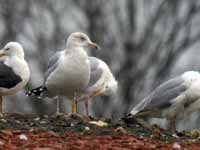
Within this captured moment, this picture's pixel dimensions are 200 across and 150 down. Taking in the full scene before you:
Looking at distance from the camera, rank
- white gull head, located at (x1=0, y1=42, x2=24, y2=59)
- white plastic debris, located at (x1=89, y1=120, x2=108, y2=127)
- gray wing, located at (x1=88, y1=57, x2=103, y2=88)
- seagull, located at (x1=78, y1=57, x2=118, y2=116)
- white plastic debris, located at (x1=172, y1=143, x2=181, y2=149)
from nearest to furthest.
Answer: white plastic debris, located at (x1=172, y1=143, x2=181, y2=149) < white plastic debris, located at (x1=89, y1=120, x2=108, y2=127) < white gull head, located at (x1=0, y1=42, x2=24, y2=59) < seagull, located at (x1=78, y1=57, x2=118, y2=116) < gray wing, located at (x1=88, y1=57, x2=103, y2=88)

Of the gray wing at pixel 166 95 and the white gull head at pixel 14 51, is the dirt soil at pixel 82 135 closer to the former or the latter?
the gray wing at pixel 166 95

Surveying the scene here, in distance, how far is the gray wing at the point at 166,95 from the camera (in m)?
13.2

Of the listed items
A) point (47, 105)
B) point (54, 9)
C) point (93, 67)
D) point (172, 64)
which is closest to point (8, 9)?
point (54, 9)

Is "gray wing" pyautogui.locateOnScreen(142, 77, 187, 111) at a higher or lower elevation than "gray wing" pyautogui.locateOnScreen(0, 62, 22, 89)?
lower

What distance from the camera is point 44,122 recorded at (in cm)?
1126

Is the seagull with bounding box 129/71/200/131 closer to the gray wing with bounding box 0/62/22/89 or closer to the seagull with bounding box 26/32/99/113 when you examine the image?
the seagull with bounding box 26/32/99/113

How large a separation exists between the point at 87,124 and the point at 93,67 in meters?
4.24

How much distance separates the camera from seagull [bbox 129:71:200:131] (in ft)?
43.1

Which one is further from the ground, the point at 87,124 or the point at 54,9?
the point at 54,9

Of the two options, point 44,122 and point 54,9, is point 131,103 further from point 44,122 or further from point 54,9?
point 44,122

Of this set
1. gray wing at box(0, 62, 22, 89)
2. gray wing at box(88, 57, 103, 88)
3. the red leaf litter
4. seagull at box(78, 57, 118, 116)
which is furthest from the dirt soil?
gray wing at box(88, 57, 103, 88)

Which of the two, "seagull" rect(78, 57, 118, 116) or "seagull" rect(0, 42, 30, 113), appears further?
"seagull" rect(78, 57, 118, 116)

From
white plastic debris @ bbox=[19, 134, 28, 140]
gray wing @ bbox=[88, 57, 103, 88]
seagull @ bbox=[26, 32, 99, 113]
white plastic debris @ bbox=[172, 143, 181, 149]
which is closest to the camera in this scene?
white plastic debris @ bbox=[19, 134, 28, 140]

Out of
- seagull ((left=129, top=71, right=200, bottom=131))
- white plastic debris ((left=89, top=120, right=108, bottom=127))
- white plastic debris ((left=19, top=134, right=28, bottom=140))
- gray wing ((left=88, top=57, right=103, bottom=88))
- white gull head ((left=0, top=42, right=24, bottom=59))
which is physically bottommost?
white plastic debris ((left=19, top=134, right=28, bottom=140))
